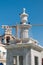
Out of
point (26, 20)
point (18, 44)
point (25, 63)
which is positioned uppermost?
point (26, 20)

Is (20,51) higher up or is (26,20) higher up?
(26,20)

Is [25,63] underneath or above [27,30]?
underneath

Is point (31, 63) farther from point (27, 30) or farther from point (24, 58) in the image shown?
point (27, 30)

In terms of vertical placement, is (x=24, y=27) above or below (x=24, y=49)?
above

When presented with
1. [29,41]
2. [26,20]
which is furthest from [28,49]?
[26,20]

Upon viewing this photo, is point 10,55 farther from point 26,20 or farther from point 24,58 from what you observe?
point 26,20

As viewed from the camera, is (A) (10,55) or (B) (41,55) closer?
(A) (10,55)

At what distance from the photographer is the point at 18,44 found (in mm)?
12586

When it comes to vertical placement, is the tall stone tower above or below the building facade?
above

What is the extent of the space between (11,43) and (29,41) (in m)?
1.16

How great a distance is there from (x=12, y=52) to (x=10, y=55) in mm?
199

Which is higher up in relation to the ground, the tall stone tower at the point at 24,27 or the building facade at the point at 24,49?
the tall stone tower at the point at 24,27

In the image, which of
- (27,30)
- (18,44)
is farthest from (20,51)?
(27,30)

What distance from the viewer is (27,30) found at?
1271 centimetres
